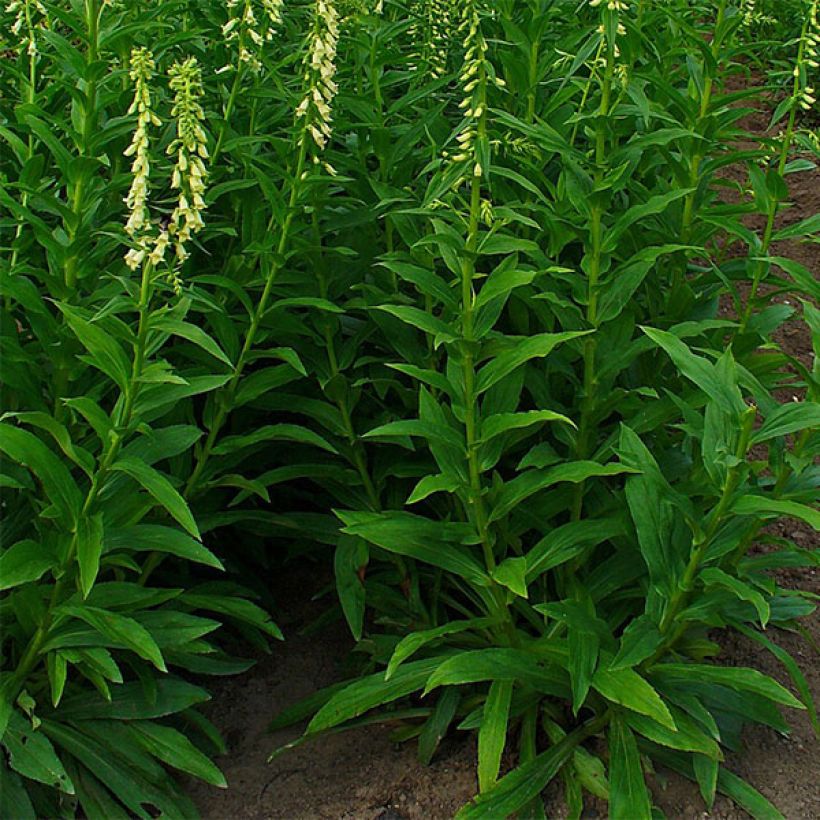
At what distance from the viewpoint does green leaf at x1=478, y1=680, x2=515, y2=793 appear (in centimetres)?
298

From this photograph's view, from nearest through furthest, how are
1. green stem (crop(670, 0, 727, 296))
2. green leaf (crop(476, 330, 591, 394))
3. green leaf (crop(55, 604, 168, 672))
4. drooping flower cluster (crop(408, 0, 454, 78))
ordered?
green leaf (crop(55, 604, 168, 672)), green leaf (crop(476, 330, 591, 394)), green stem (crop(670, 0, 727, 296)), drooping flower cluster (crop(408, 0, 454, 78))

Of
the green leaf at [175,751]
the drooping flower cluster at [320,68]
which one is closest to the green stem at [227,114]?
the drooping flower cluster at [320,68]

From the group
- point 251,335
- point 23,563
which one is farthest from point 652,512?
point 23,563

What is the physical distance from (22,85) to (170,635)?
7.26 ft

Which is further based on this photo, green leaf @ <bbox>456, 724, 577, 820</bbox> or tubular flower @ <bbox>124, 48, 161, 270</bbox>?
green leaf @ <bbox>456, 724, 577, 820</bbox>

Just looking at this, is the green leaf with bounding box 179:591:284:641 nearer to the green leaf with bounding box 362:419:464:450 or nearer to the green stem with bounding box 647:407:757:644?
the green leaf with bounding box 362:419:464:450

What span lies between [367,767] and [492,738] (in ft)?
1.90

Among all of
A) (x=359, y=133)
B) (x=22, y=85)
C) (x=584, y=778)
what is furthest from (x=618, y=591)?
(x=22, y=85)

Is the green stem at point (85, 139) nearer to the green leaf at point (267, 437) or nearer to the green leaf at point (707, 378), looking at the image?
the green leaf at point (267, 437)

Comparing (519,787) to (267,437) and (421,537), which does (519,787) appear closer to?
(421,537)

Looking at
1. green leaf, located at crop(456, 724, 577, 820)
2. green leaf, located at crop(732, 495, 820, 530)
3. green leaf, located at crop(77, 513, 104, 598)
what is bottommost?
green leaf, located at crop(456, 724, 577, 820)

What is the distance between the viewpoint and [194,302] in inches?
122

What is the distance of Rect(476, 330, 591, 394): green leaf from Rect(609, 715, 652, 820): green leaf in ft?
3.68

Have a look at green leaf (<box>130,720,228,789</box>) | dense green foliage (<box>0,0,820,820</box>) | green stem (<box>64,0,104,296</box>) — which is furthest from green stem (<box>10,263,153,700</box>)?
green stem (<box>64,0,104,296</box>)
